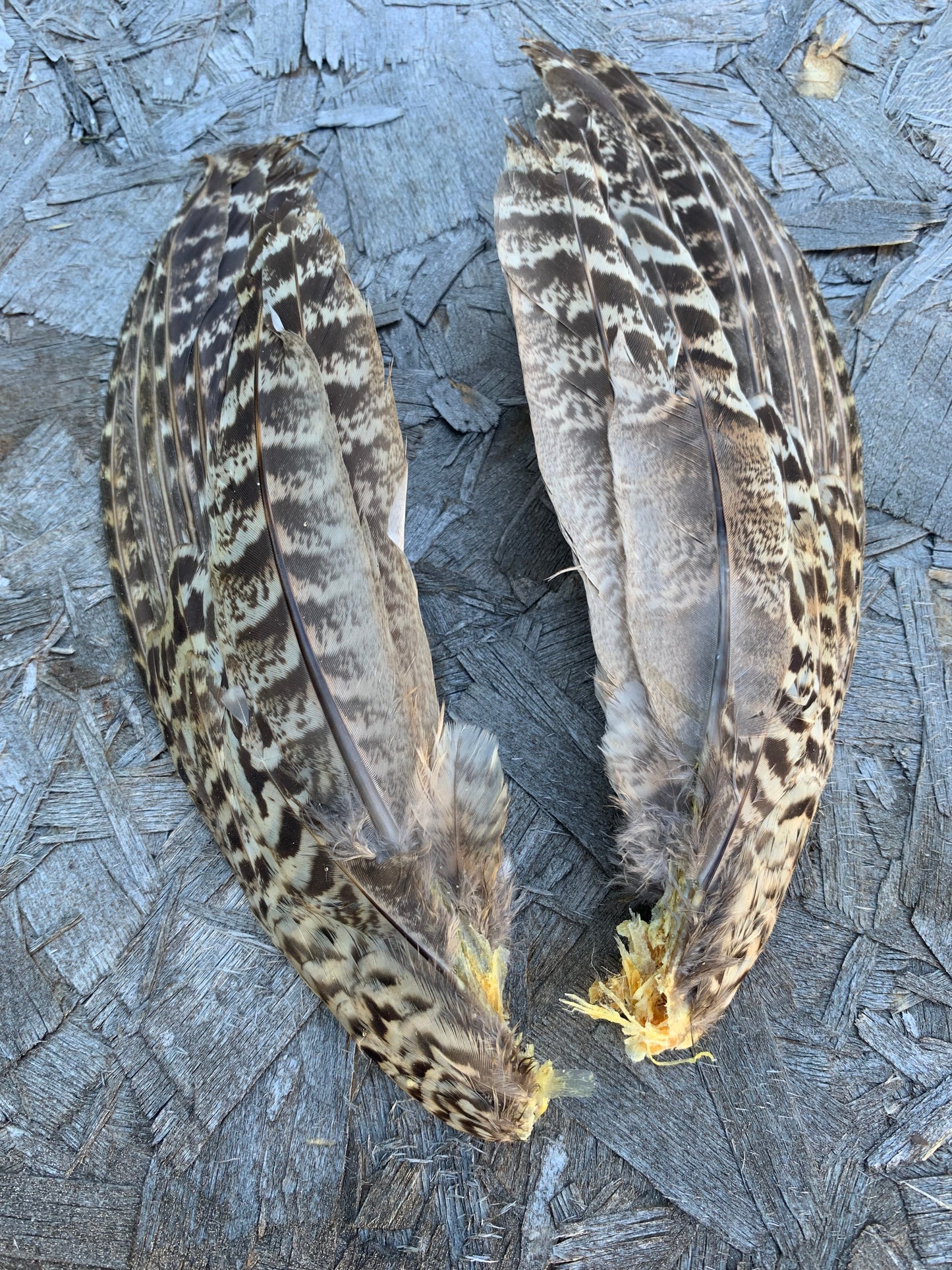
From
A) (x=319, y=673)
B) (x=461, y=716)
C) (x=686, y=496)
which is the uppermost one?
(x=686, y=496)

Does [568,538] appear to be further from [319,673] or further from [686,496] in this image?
[319,673]

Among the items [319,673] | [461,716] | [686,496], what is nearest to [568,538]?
[686,496]

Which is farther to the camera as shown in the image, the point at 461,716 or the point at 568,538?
the point at 461,716

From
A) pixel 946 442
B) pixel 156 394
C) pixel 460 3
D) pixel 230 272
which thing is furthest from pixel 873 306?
pixel 156 394

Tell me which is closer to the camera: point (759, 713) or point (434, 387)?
point (759, 713)

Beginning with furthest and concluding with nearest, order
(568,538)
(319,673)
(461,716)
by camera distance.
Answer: (461,716), (568,538), (319,673)

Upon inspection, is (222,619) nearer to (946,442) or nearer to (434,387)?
(434,387)

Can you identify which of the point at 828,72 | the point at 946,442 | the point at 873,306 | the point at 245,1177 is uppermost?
the point at 828,72
